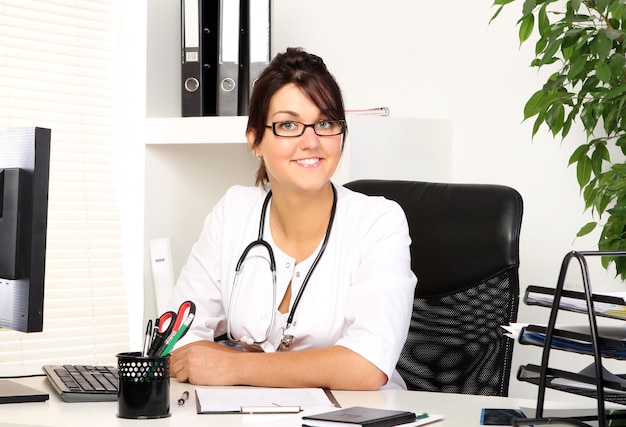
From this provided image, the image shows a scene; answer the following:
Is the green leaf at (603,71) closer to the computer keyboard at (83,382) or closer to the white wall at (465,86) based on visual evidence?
the white wall at (465,86)

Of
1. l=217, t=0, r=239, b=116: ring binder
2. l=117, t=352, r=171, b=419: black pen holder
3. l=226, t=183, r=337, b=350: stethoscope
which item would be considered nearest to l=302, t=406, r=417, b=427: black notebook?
l=117, t=352, r=171, b=419: black pen holder

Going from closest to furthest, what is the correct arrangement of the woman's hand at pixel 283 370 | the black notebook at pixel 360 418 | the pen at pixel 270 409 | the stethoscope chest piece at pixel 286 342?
the black notebook at pixel 360 418 → the pen at pixel 270 409 → the woman's hand at pixel 283 370 → the stethoscope chest piece at pixel 286 342

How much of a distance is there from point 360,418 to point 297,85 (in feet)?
3.11

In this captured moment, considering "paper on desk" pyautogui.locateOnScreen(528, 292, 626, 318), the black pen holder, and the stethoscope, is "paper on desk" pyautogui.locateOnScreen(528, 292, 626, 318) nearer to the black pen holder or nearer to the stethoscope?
the black pen holder

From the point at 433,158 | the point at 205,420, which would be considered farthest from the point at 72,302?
the point at 205,420

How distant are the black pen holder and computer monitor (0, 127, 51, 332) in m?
0.22

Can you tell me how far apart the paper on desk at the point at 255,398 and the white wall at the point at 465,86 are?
1170 mm

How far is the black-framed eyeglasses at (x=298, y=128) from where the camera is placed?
1.91 m

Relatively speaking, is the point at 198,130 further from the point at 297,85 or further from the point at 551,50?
the point at 551,50

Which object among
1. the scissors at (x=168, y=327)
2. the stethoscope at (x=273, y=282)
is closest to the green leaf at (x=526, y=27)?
the stethoscope at (x=273, y=282)

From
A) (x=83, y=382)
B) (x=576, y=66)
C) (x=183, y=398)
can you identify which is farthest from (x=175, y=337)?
(x=576, y=66)

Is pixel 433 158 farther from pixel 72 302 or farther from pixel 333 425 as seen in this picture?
pixel 333 425

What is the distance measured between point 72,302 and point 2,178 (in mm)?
1454

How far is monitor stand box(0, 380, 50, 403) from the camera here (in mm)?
1351
